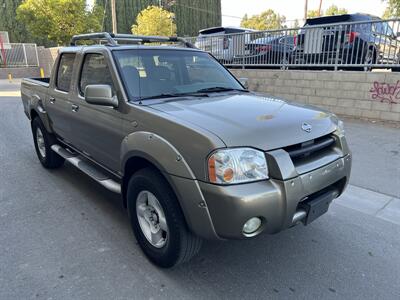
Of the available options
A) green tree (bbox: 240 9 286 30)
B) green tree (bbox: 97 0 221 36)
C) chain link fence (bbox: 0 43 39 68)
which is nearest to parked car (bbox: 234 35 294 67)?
chain link fence (bbox: 0 43 39 68)

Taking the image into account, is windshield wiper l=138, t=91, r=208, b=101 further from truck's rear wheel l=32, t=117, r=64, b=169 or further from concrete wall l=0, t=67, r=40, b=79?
concrete wall l=0, t=67, r=40, b=79

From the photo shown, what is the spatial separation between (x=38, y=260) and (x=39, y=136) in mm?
2975

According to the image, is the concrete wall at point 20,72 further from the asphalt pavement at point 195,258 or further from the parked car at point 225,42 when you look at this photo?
the asphalt pavement at point 195,258

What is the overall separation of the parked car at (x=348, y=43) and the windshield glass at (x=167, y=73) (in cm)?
527

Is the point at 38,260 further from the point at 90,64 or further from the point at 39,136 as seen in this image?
the point at 39,136

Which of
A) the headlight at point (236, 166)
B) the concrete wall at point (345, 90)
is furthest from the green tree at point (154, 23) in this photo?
the headlight at point (236, 166)

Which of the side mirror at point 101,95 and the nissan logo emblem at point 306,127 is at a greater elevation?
the side mirror at point 101,95

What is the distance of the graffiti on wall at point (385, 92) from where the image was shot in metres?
7.14

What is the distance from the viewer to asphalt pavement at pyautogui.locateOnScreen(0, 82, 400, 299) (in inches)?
101

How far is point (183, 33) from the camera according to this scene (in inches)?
1869

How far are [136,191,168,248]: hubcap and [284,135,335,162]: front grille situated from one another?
43.4 inches

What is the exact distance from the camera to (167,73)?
347cm

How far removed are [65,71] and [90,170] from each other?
1490 millimetres

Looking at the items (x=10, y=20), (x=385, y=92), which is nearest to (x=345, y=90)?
(x=385, y=92)
